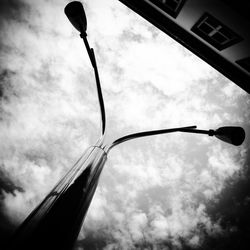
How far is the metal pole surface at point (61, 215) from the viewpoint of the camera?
888 millimetres

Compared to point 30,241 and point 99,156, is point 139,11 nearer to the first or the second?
point 99,156

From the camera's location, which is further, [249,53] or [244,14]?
[249,53]

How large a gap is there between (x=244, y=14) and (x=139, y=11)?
481 centimetres

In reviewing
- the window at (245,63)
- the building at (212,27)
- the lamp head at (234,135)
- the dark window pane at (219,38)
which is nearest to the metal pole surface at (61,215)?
the lamp head at (234,135)

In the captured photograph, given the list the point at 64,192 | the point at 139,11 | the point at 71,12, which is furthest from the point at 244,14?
the point at 64,192

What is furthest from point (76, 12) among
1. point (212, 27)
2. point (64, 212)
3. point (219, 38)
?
point (219, 38)

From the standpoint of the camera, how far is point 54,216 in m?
1.00

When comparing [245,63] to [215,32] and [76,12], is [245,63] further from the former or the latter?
[76,12]

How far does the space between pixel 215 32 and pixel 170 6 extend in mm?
2349

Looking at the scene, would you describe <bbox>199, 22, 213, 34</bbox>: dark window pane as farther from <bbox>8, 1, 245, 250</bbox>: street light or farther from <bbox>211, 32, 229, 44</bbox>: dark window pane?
<bbox>8, 1, 245, 250</bbox>: street light

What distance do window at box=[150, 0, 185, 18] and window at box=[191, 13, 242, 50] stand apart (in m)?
1.06

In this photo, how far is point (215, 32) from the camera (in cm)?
737

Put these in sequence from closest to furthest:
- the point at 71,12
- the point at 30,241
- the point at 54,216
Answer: the point at 30,241
the point at 54,216
the point at 71,12

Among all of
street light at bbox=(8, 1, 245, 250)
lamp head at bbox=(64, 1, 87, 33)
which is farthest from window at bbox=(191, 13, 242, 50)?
street light at bbox=(8, 1, 245, 250)
